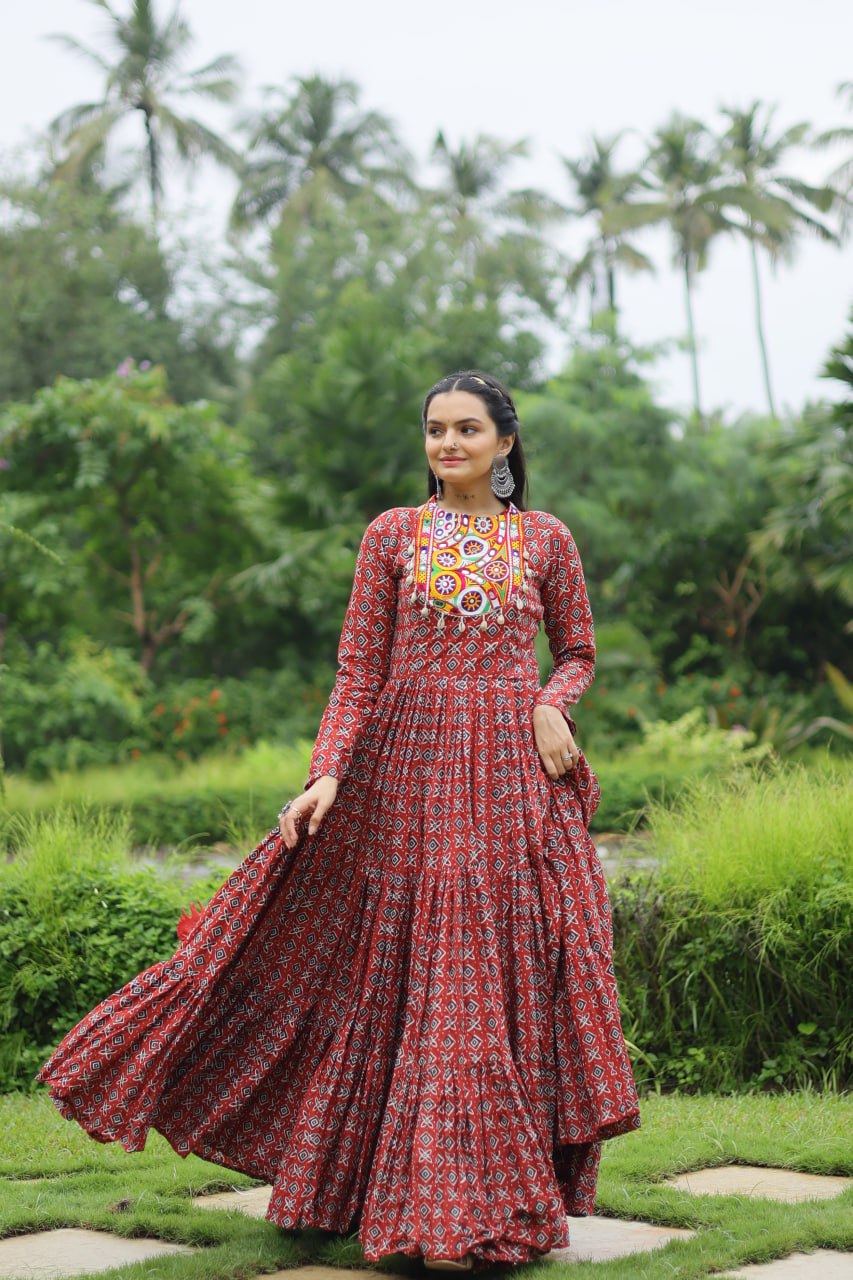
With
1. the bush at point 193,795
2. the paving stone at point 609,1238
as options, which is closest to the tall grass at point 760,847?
the paving stone at point 609,1238

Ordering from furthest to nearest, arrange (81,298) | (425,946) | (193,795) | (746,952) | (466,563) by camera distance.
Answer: (81,298), (193,795), (746,952), (466,563), (425,946)

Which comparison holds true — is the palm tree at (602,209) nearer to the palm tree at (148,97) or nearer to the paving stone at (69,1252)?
the palm tree at (148,97)

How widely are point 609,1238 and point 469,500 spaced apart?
1.68m

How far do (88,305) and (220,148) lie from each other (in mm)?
6552

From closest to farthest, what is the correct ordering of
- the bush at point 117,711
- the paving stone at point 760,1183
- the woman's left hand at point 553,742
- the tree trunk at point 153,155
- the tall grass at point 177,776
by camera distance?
the woman's left hand at point 553,742, the paving stone at point 760,1183, the tall grass at point 177,776, the bush at point 117,711, the tree trunk at point 153,155

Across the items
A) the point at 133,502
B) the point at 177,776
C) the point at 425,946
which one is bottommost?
the point at 425,946

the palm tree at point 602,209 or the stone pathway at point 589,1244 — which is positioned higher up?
the palm tree at point 602,209

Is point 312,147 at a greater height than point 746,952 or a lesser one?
greater

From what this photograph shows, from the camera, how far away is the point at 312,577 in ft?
53.4

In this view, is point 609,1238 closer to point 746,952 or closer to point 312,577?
point 746,952

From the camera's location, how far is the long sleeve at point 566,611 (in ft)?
11.1

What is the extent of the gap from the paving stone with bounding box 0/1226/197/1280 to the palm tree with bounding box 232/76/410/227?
30330 mm

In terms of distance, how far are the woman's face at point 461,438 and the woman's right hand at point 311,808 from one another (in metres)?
A: 0.77

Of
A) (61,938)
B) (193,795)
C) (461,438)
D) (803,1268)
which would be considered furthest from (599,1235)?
(193,795)
